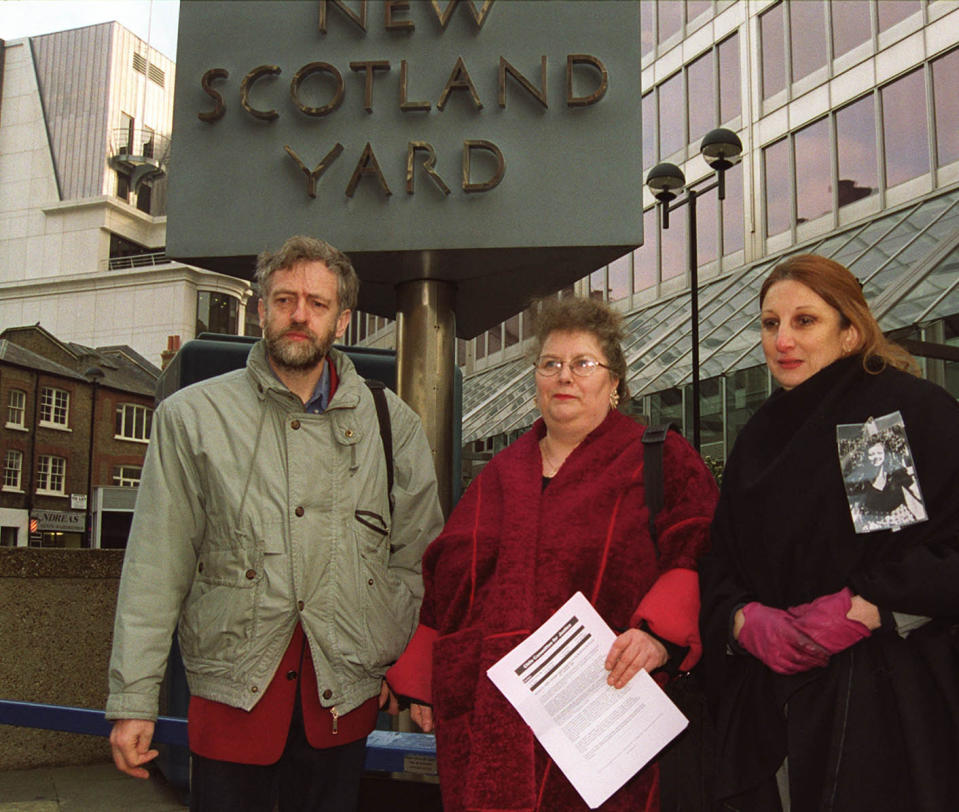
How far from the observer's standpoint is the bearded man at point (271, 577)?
9.39ft

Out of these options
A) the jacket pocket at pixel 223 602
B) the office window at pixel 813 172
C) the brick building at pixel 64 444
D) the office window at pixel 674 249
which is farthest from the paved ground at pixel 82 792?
the brick building at pixel 64 444

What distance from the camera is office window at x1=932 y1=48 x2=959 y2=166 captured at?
18359 millimetres

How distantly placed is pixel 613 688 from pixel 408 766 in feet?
3.95

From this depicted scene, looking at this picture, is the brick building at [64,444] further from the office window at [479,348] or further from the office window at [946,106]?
the office window at [946,106]

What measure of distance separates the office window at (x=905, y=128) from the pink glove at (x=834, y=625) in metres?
18.9

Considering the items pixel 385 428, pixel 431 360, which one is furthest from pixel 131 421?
pixel 385 428

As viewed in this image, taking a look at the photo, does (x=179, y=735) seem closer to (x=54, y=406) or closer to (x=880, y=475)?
(x=880, y=475)

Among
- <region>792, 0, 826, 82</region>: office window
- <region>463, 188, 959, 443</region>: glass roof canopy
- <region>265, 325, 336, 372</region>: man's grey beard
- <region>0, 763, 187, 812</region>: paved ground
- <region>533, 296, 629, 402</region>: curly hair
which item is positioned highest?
<region>792, 0, 826, 82</region>: office window

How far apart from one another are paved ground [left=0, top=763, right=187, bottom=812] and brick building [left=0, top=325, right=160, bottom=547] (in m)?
31.6

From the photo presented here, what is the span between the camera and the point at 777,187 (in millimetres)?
23031

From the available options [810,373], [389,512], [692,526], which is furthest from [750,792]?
[389,512]

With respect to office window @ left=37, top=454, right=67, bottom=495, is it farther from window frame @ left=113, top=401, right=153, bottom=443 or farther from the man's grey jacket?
the man's grey jacket

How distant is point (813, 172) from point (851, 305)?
20840mm

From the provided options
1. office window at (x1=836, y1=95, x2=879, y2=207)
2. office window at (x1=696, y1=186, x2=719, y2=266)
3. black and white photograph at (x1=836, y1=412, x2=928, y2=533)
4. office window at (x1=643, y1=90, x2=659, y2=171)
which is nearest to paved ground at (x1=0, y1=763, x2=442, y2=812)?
black and white photograph at (x1=836, y1=412, x2=928, y2=533)
